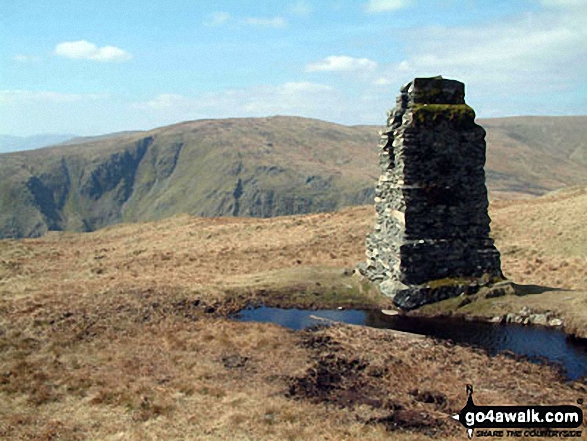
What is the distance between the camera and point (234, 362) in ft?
53.6

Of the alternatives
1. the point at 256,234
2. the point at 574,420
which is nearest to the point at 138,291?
the point at 574,420

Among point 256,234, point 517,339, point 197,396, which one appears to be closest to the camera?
point 197,396

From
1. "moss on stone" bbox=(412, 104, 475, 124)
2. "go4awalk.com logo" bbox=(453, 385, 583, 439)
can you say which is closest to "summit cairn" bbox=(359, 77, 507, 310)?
"moss on stone" bbox=(412, 104, 475, 124)

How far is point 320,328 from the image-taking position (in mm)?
19828

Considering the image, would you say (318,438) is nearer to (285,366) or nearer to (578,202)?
(285,366)

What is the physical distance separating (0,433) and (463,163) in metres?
20.4

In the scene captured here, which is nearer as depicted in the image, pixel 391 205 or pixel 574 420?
pixel 574 420

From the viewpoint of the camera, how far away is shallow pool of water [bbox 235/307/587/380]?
54.7ft

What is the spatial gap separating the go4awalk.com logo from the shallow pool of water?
3.53 metres

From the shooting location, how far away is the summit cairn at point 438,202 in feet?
73.7

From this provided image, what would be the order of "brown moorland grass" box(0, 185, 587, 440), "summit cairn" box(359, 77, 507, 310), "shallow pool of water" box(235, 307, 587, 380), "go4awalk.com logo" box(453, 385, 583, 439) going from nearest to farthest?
"go4awalk.com logo" box(453, 385, 583, 439) < "brown moorland grass" box(0, 185, 587, 440) < "shallow pool of water" box(235, 307, 587, 380) < "summit cairn" box(359, 77, 507, 310)

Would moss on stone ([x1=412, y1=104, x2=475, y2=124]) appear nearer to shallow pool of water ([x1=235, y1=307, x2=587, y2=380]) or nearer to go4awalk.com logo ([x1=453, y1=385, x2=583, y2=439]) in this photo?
shallow pool of water ([x1=235, y1=307, x2=587, y2=380])

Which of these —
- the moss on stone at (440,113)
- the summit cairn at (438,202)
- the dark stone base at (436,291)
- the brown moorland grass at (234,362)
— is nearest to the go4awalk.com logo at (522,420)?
the brown moorland grass at (234,362)

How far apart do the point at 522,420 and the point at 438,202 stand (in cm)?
1252
